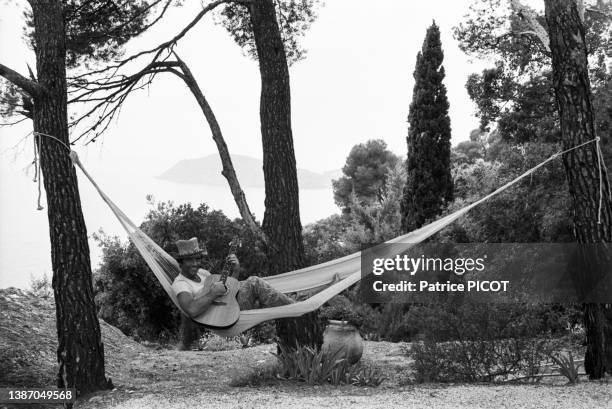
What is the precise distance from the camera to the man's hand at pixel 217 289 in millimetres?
4227

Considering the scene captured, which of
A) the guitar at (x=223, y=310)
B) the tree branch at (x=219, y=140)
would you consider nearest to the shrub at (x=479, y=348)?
the guitar at (x=223, y=310)

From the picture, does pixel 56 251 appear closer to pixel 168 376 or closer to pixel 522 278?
pixel 168 376

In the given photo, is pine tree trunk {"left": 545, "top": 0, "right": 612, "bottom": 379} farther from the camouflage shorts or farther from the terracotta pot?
the camouflage shorts

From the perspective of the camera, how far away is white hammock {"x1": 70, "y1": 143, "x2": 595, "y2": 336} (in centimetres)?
414

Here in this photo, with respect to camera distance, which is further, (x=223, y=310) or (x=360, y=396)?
(x=223, y=310)

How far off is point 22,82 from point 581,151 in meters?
3.39

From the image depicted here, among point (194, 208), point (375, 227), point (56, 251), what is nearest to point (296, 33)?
point (194, 208)

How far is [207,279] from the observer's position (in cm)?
434

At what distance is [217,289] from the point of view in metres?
4.24

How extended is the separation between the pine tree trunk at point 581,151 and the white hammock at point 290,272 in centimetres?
12

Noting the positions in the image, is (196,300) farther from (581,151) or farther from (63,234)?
(581,151)

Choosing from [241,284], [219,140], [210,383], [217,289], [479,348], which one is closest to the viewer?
Answer: [217,289]

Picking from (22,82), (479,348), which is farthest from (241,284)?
(22,82)

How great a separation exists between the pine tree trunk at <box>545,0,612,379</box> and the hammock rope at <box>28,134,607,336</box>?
2.7 inches
